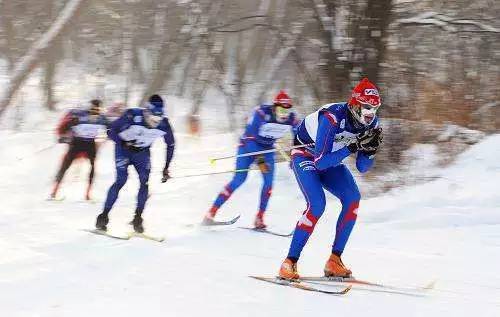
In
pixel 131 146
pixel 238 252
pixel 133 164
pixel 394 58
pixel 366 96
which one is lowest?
pixel 238 252

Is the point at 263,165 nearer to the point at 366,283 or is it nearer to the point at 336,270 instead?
the point at 336,270

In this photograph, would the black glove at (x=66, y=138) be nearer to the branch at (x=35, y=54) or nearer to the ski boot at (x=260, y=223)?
the branch at (x=35, y=54)

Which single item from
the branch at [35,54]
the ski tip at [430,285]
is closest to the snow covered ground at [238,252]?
the ski tip at [430,285]

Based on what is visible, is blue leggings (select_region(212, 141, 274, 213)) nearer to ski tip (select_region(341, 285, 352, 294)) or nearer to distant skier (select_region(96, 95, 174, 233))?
distant skier (select_region(96, 95, 174, 233))

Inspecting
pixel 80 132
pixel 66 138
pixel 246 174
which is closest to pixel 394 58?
pixel 246 174

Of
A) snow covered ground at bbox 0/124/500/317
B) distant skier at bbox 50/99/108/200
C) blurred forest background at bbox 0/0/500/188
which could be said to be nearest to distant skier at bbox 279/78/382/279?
snow covered ground at bbox 0/124/500/317

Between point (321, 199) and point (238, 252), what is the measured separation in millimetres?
1849

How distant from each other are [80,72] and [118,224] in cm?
2546

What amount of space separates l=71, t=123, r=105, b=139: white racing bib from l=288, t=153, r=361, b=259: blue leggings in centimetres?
618

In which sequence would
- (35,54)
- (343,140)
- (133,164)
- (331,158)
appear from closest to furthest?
1. (331,158)
2. (343,140)
3. (133,164)
4. (35,54)

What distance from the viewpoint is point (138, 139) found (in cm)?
850

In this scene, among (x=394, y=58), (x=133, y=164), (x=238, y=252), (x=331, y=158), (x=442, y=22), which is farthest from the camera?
(x=394, y=58)

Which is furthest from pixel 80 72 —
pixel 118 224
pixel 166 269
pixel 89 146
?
pixel 166 269

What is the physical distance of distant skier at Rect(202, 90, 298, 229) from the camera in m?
9.34
